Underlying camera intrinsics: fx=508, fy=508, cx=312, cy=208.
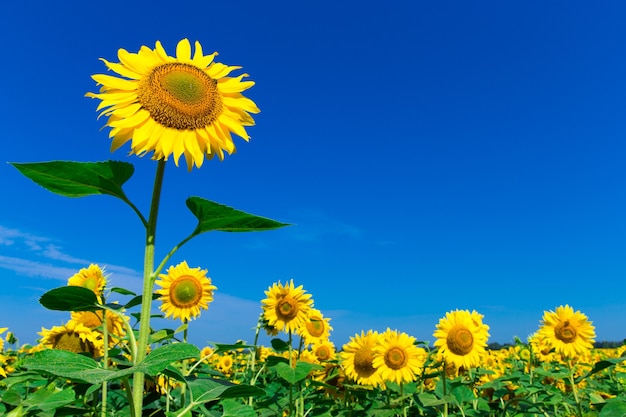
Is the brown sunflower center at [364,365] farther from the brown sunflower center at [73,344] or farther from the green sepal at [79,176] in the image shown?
the green sepal at [79,176]

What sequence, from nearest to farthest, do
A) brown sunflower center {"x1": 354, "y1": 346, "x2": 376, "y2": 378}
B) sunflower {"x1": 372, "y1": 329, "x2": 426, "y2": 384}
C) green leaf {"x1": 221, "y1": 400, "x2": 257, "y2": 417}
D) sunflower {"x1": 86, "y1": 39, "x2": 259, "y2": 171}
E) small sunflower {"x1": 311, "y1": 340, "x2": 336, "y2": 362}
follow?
green leaf {"x1": 221, "y1": 400, "x2": 257, "y2": 417} → sunflower {"x1": 86, "y1": 39, "x2": 259, "y2": 171} → sunflower {"x1": 372, "y1": 329, "x2": 426, "y2": 384} → brown sunflower center {"x1": 354, "y1": 346, "x2": 376, "y2": 378} → small sunflower {"x1": 311, "y1": 340, "x2": 336, "y2": 362}

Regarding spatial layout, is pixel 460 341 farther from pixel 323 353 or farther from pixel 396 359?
pixel 323 353

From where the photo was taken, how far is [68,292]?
2006mm

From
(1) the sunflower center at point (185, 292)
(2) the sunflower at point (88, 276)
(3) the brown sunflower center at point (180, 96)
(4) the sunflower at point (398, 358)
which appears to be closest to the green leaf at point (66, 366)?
(3) the brown sunflower center at point (180, 96)

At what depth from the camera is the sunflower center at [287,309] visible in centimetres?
610

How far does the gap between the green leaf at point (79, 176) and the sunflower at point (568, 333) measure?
6318 millimetres

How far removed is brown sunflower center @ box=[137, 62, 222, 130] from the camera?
2549mm

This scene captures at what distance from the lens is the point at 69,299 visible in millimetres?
2051

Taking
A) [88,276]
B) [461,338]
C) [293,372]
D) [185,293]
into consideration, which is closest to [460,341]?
[461,338]

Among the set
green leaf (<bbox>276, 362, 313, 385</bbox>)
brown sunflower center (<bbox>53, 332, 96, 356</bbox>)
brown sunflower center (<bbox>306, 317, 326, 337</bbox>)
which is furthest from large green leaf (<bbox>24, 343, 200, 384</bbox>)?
brown sunflower center (<bbox>306, 317, 326, 337</bbox>)

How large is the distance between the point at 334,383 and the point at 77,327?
2.81 m

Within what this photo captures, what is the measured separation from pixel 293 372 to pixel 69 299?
2.33m

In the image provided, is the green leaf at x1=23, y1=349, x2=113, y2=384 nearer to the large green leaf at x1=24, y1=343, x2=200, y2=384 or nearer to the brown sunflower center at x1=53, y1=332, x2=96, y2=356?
the large green leaf at x1=24, y1=343, x2=200, y2=384

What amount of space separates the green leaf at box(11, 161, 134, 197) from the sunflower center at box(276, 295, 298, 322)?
14.0 ft
